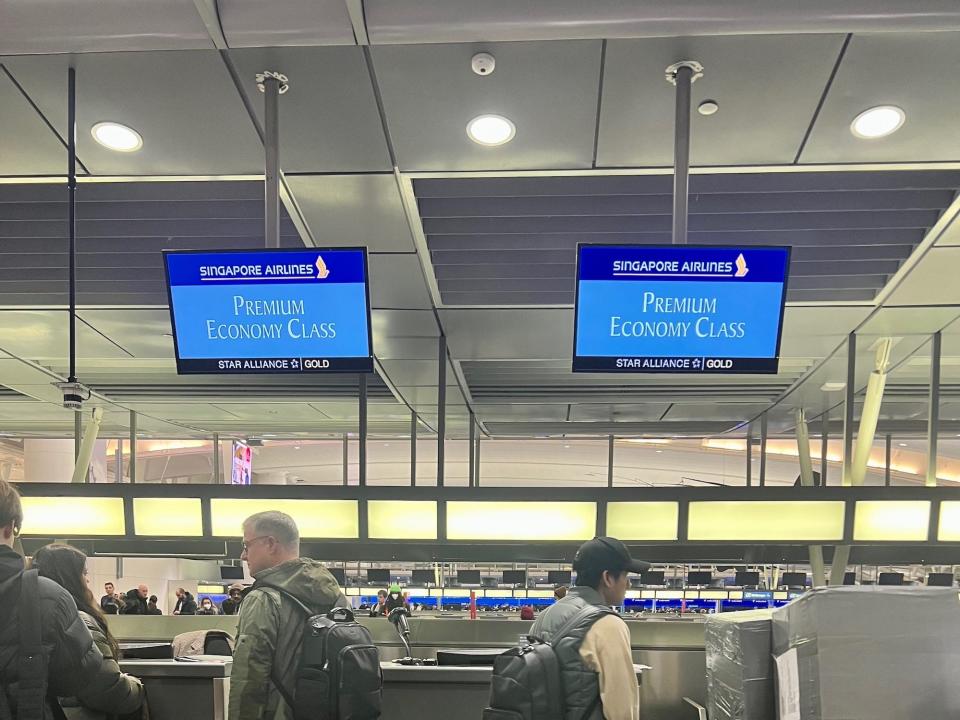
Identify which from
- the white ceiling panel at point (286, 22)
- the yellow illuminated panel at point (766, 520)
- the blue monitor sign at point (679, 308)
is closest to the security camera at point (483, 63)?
the white ceiling panel at point (286, 22)

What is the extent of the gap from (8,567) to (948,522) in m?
6.75

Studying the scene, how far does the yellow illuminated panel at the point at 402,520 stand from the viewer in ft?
23.3

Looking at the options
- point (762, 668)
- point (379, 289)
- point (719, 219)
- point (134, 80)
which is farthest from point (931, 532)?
point (134, 80)

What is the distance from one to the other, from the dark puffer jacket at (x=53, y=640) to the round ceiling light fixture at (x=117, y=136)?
2.34 meters

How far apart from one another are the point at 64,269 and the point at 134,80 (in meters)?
2.94

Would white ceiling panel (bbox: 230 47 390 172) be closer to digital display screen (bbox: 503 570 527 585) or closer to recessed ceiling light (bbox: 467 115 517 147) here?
recessed ceiling light (bbox: 467 115 517 147)

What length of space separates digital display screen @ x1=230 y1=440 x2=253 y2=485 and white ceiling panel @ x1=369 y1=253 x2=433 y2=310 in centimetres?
863

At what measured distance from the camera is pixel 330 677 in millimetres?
2938

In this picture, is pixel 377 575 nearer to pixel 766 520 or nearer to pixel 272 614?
pixel 766 520

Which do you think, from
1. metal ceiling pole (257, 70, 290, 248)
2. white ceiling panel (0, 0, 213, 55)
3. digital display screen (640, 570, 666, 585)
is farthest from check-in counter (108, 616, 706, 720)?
digital display screen (640, 570, 666, 585)

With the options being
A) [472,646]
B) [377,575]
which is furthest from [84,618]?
[377,575]

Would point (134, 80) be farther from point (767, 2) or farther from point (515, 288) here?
point (515, 288)

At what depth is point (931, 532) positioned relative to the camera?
685 cm

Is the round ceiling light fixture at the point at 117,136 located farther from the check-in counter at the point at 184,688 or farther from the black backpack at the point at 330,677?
the check-in counter at the point at 184,688
